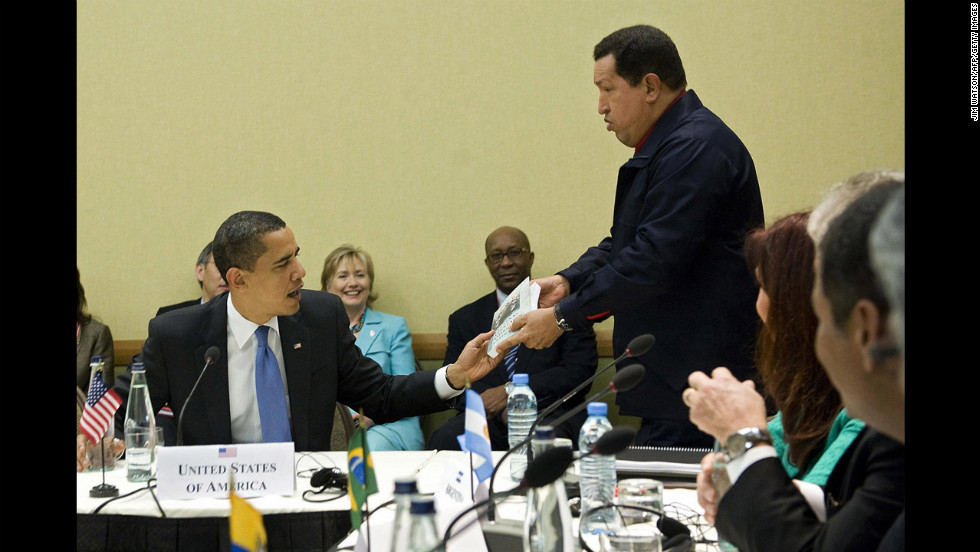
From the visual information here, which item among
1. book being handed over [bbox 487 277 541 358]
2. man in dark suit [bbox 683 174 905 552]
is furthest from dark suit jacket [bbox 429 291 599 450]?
man in dark suit [bbox 683 174 905 552]

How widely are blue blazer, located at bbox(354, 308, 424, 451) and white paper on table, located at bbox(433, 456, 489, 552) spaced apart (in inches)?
101

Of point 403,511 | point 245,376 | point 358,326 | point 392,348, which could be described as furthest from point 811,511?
point 358,326

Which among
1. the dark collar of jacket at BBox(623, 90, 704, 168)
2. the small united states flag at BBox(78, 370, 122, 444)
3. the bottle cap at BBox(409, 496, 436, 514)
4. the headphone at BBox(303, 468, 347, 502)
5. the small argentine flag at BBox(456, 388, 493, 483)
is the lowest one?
the headphone at BBox(303, 468, 347, 502)

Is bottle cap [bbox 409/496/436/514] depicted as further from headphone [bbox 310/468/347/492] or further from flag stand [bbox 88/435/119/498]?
flag stand [bbox 88/435/119/498]

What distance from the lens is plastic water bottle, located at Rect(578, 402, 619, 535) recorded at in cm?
172

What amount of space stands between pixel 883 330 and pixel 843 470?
0.80 m

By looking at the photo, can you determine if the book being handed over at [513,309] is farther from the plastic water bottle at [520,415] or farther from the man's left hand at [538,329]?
the plastic water bottle at [520,415]

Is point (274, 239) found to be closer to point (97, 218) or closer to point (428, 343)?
point (428, 343)

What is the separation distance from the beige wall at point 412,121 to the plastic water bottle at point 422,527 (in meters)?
3.91

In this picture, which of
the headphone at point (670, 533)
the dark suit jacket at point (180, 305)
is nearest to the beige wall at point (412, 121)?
the dark suit jacket at point (180, 305)

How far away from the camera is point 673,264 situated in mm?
2742

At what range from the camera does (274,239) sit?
295 cm

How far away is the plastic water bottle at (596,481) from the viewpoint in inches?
67.7

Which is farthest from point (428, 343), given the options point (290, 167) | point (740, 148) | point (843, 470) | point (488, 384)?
point (843, 470)
